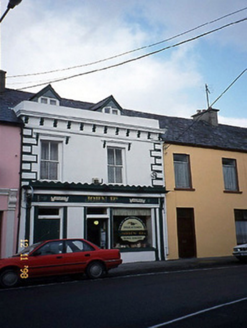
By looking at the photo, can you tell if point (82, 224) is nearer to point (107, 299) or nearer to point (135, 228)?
point (135, 228)

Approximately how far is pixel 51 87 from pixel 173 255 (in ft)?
34.7

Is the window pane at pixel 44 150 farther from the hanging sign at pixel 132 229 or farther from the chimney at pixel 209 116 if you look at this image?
the chimney at pixel 209 116

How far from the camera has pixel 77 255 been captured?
12.6 m

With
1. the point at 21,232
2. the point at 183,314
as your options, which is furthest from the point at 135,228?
the point at 183,314

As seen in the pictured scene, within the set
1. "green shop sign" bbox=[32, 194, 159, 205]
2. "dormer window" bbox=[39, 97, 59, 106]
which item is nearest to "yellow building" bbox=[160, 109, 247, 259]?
"green shop sign" bbox=[32, 194, 159, 205]

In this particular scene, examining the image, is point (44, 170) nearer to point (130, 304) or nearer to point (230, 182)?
point (130, 304)

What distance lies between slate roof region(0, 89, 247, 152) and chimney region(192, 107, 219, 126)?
1.30 feet

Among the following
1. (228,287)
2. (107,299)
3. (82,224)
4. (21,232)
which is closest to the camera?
(107,299)

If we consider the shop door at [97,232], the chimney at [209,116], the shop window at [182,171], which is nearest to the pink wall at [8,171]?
the shop door at [97,232]

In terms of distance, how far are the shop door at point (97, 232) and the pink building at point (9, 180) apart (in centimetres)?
362

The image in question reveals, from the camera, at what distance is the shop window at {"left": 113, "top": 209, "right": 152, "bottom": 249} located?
18.4m

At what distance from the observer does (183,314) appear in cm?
685

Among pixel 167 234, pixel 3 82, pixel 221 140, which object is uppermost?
pixel 3 82

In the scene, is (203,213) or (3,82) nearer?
(3,82)
